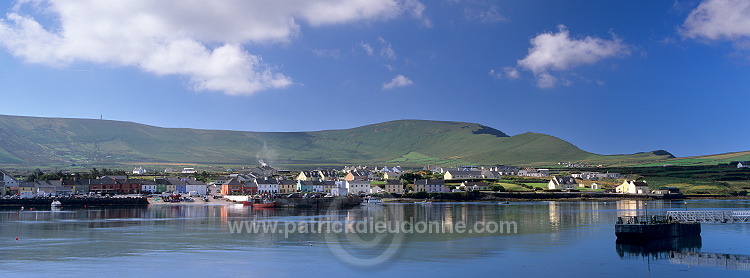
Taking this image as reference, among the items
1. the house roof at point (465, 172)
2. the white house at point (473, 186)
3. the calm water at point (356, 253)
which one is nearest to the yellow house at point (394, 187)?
the white house at point (473, 186)

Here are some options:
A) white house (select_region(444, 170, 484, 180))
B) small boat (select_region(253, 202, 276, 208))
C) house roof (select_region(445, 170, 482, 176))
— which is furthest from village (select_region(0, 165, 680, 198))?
small boat (select_region(253, 202, 276, 208))

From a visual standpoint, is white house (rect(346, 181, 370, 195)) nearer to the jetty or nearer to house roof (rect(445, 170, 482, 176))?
house roof (rect(445, 170, 482, 176))

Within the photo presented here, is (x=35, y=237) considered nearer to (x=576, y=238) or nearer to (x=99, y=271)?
(x=99, y=271)

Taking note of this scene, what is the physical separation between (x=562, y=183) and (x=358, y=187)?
4304cm

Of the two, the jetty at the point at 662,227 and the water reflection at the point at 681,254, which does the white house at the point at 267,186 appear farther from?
the water reflection at the point at 681,254

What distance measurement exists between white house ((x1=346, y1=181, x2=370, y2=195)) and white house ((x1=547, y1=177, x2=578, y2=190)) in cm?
3655

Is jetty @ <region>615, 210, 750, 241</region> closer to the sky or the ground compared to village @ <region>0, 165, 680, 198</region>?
closer to the ground

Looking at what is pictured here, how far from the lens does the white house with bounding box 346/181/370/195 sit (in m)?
117

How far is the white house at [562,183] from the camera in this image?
401 ft

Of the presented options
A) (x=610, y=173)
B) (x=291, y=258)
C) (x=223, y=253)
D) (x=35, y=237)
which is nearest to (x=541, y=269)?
(x=291, y=258)

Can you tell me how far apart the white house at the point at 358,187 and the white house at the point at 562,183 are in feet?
120

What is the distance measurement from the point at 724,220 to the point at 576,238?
11099 millimetres

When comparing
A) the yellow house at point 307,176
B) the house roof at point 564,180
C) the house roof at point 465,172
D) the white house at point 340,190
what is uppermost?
the house roof at point 465,172

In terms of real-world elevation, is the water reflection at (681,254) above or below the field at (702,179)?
below
